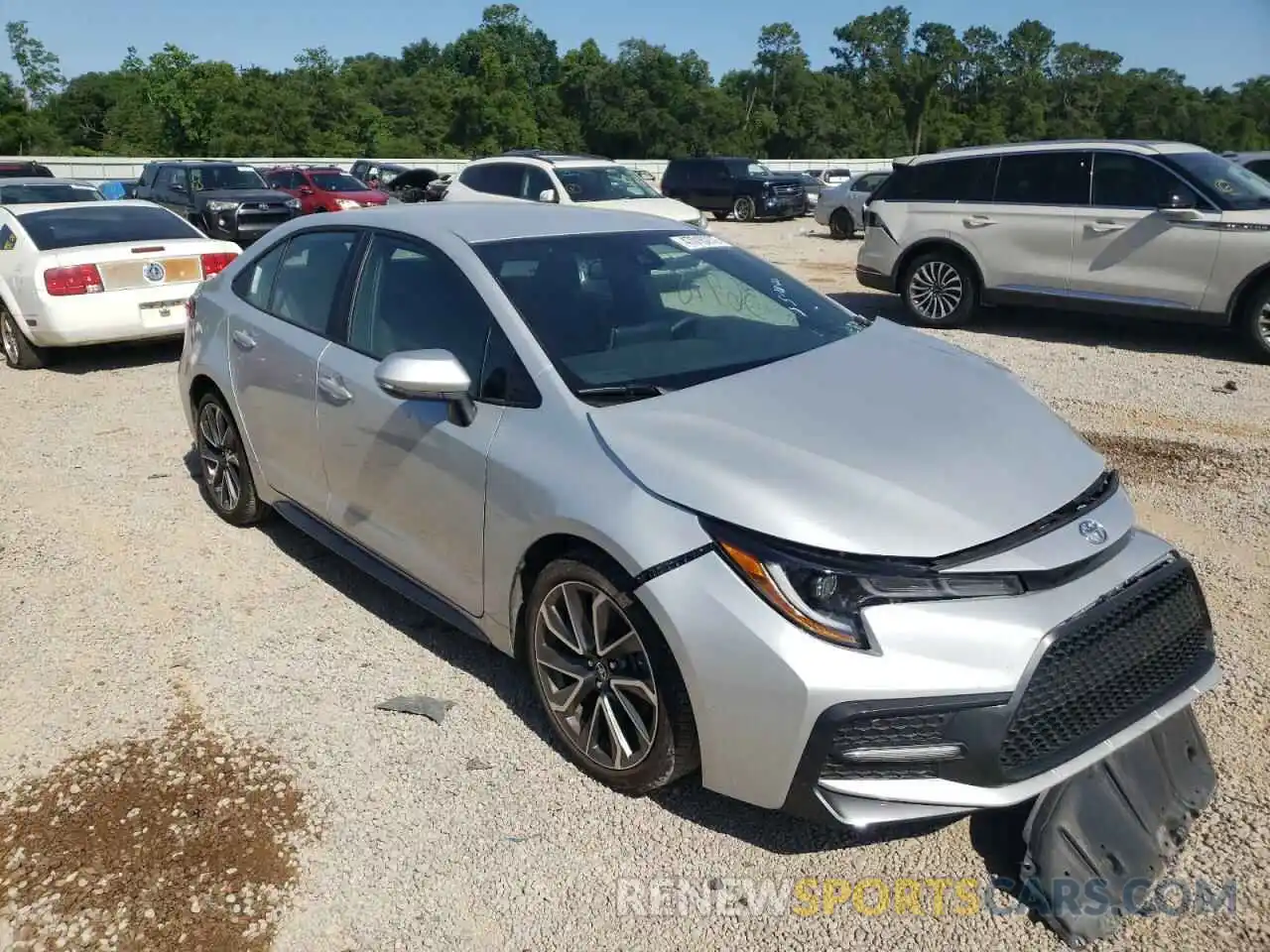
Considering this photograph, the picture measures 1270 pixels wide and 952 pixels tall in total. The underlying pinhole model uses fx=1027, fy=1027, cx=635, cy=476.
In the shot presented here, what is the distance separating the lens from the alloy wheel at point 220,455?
16.8 ft

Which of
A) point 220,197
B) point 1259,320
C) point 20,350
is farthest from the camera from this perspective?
point 220,197

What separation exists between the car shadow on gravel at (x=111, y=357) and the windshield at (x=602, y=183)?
6607mm

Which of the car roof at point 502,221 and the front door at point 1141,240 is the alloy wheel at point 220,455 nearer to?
the car roof at point 502,221

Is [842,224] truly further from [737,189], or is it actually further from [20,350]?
[20,350]

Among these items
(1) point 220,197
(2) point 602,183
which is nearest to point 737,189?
(2) point 602,183

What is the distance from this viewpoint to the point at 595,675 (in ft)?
10.2

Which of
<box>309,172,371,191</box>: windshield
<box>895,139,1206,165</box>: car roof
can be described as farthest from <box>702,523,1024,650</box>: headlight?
<box>309,172,371,191</box>: windshield

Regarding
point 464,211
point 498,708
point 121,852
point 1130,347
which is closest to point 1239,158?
point 1130,347

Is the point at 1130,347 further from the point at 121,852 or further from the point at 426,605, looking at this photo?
the point at 121,852

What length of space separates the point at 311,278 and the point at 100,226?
6145 mm

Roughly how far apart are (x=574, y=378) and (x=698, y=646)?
1.05 metres

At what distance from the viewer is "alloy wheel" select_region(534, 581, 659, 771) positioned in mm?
2949

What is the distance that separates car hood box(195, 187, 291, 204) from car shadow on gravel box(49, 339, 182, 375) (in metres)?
7.52

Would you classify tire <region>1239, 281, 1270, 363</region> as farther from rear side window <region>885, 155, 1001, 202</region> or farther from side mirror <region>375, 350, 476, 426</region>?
side mirror <region>375, 350, 476, 426</region>
